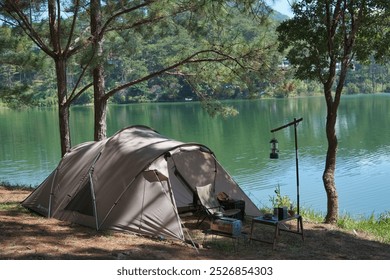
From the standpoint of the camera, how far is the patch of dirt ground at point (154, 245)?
4.68 meters

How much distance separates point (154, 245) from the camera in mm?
5188

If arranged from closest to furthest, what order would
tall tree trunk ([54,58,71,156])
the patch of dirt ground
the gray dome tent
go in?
the patch of dirt ground, the gray dome tent, tall tree trunk ([54,58,71,156])

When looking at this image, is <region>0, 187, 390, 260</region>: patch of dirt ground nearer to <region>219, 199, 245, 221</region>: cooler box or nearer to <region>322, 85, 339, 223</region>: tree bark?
<region>219, 199, 245, 221</region>: cooler box

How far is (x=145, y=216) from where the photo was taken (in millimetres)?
5711

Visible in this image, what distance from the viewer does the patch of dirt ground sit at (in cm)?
468

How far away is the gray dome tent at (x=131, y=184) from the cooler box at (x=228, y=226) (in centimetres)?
44

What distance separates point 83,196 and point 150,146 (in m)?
1.10

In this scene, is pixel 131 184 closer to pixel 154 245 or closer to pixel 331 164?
pixel 154 245

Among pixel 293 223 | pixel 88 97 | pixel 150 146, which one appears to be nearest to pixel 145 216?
pixel 150 146

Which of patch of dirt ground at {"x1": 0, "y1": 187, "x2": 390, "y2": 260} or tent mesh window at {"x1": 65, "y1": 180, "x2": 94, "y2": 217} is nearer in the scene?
patch of dirt ground at {"x1": 0, "y1": 187, "x2": 390, "y2": 260}

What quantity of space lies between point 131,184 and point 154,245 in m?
0.98

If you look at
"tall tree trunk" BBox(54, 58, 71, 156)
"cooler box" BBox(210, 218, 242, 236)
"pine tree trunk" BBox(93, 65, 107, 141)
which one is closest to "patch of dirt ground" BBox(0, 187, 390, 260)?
"cooler box" BBox(210, 218, 242, 236)

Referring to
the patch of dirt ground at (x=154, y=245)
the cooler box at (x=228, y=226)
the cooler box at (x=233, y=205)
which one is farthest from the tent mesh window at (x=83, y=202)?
the cooler box at (x=233, y=205)

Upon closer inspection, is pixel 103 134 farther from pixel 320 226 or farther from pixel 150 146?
pixel 320 226
